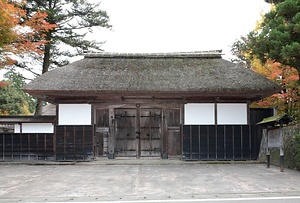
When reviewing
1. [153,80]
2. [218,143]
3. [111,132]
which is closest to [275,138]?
[218,143]

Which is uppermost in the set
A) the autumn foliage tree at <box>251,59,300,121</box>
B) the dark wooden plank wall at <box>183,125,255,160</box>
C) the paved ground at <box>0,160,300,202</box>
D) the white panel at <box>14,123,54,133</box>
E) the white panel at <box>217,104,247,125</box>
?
the autumn foliage tree at <box>251,59,300,121</box>

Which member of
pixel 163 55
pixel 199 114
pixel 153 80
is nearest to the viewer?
pixel 153 80

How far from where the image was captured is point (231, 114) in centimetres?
1302

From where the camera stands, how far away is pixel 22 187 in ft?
24.6

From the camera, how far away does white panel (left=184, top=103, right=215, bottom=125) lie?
1291cm

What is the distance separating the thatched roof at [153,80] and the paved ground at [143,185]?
10.8 ft

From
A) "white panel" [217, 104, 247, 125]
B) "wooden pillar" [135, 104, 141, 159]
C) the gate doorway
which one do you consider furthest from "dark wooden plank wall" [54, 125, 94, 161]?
"white panel" [217, 104, 247, 125]

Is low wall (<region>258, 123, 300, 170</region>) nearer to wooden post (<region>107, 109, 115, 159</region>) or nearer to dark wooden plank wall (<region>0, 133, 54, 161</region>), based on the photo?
wooden post (<region>107, 109, 115, 159</region>)

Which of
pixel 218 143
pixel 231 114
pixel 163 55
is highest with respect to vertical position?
pixel 163 55

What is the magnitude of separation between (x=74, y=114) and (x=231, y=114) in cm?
664

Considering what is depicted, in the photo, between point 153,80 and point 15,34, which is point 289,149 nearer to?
point 153,80

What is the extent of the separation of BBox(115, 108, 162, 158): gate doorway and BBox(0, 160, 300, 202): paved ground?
10.5ft

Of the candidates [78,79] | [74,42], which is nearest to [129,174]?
[78,79]

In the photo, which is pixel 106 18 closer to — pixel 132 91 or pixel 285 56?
pixel 132 91
